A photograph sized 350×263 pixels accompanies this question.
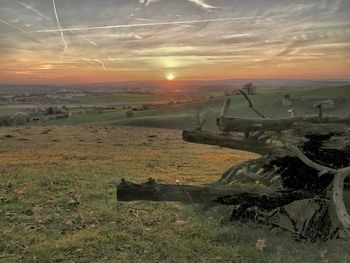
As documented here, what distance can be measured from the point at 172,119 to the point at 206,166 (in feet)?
143

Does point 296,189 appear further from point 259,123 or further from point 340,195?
point 259,123

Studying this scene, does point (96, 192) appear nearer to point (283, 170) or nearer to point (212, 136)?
point (212, 136)

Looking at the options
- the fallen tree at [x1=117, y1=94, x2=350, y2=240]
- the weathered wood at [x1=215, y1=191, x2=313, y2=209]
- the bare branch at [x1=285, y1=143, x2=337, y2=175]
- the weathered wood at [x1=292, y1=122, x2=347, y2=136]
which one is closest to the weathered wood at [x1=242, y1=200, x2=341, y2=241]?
the fallen tree at [x1=117, y1=94, x2=350, y2=240]

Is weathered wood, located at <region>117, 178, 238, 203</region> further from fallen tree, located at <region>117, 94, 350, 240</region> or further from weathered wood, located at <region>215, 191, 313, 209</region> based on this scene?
weathered wood, located at <region>215, 191, 313, 209</region>

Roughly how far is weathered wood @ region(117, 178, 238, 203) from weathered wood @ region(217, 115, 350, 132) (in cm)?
202

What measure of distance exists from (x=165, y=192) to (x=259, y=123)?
10.7ft

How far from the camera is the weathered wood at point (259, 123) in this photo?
9203 mm

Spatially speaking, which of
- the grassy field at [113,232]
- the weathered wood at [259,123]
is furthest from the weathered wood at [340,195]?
the weathered wood at [259,123]

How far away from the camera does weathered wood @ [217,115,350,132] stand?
9203 millimetres

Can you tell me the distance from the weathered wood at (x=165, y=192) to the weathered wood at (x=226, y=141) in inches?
67.6

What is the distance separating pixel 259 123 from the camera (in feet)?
30.9

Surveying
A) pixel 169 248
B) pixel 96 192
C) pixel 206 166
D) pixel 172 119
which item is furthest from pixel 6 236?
pixel 172 119

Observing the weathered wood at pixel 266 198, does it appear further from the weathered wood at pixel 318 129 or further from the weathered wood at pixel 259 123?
the weathered wood at pixel 259 123

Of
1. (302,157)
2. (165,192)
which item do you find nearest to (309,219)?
(302,157)
